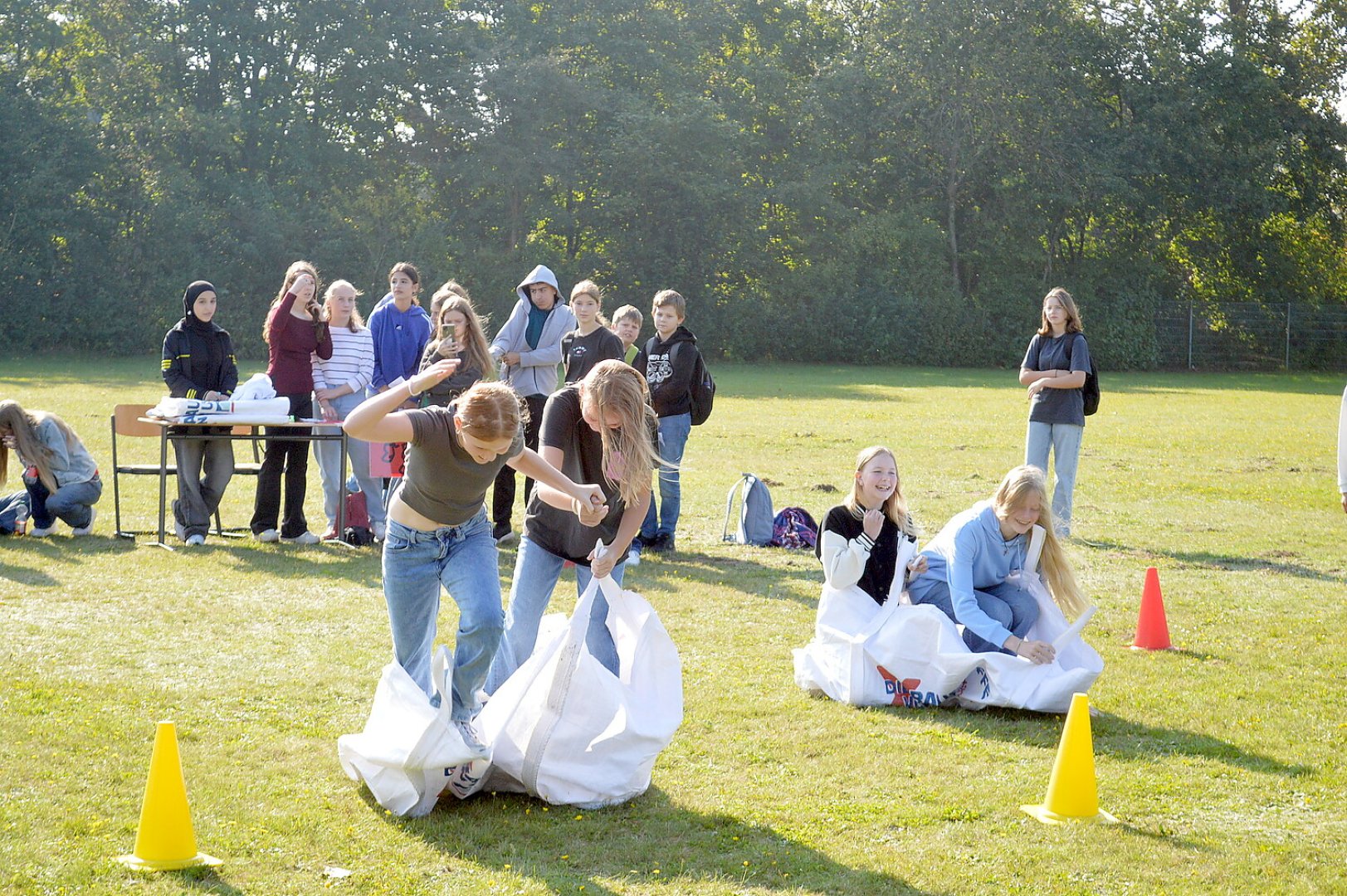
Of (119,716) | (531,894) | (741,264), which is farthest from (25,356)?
(531,894)

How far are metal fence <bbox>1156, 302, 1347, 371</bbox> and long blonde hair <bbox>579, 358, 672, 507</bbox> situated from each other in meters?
36.4

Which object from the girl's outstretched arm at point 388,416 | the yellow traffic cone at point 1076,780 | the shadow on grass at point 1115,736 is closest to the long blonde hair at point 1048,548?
the shadow on grass at point 1115,736

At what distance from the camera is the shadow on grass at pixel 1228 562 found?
927 centimetres

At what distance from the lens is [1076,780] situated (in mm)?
4512

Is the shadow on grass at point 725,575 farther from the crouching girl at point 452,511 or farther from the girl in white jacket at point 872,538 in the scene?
the crouching girl at point 452,511

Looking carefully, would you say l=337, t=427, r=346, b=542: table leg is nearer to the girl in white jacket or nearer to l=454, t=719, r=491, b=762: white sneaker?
the girl in white jacket

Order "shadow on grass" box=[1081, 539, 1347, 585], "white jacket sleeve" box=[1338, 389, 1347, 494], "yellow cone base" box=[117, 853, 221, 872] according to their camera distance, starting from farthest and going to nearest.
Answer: "shadow on grass" box=[1081, 539, 1347, 585] < "white jacket sleeve" box=[1338, 389, 1347, 494] < "yellow cone base" box=[117, 853, 221, 872]

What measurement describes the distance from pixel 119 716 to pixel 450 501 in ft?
6.85

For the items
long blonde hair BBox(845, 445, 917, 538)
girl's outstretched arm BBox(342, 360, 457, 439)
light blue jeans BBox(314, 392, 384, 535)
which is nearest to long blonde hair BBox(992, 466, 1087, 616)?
long blonde hair BBox(845, 445, 917, 538)

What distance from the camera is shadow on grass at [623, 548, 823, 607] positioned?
838cm

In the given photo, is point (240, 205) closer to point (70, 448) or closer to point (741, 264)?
point (741, 264)

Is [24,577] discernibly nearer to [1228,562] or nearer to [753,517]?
[753,517]

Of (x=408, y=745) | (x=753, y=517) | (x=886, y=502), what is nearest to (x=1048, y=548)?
(x=886, y=502)

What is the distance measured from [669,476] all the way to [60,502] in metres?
4.42
